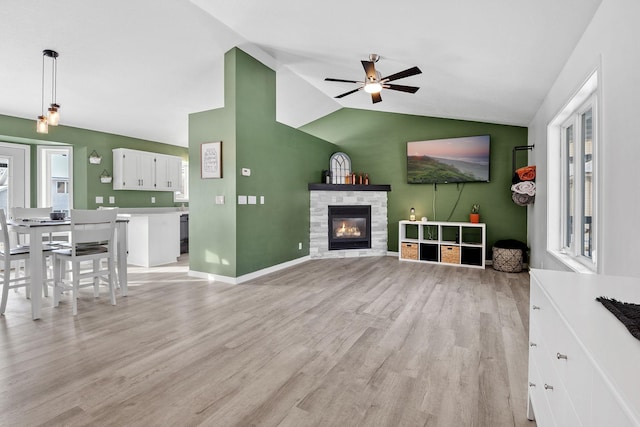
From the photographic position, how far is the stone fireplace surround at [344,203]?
6.14 m

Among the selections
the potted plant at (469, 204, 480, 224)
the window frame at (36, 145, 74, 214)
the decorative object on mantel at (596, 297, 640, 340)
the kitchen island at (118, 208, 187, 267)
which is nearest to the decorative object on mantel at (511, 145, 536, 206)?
the potted plant at (469, 204, 480, 224)

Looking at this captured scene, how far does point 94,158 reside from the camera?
5750mm

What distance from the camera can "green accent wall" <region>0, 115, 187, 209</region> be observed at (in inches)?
201

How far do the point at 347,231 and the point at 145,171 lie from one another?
4.21 meters

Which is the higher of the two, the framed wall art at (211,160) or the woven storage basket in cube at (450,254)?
the framed wall art at (211,160)

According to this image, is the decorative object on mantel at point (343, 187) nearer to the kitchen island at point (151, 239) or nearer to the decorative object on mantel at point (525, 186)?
the decorative object on mantel at point (525, 186)

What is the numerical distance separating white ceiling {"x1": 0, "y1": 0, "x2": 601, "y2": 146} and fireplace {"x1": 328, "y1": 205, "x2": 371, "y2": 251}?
2.21 meters

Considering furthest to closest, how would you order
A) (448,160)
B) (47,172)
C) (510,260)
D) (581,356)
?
(448,160), (47,172), (510,260), (581,356)

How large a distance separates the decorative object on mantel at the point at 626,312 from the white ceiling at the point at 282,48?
207 cm

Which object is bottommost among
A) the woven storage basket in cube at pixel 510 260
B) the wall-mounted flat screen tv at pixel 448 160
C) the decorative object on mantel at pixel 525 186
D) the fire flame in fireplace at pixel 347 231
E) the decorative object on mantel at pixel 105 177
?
the woven storage basket in cube at pixel 510 260

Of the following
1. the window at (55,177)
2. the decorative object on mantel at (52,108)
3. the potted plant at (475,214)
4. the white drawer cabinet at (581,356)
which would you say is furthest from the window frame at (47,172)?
the potted plant at (475,214)

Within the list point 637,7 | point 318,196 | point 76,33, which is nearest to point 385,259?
point 318,196

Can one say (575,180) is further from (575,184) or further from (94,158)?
(94,158)

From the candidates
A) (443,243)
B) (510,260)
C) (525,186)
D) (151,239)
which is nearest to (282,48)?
(151,239)
